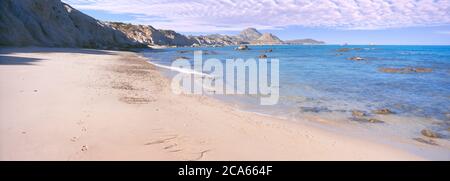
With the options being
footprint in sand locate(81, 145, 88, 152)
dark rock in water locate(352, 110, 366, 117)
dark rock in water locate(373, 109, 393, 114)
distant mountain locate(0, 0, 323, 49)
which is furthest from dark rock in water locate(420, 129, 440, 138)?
distant mountain locate(0, 0, 323, 49)

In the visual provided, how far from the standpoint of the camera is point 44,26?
44.7 meters

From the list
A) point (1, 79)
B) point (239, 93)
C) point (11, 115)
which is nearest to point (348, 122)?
point (239, 93)

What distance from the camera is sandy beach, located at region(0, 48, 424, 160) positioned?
566 centimetres

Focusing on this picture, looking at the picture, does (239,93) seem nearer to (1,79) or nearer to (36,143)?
(1,79)

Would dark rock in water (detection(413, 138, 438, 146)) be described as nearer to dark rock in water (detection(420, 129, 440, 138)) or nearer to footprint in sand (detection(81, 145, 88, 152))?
dark rock in water (detection(420, 129, 440, 138))

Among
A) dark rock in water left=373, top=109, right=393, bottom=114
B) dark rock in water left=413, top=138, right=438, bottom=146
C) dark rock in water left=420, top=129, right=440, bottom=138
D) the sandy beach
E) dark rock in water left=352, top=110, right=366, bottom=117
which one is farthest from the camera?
dark rock in water left=373, top=109, right=393, bottom=114

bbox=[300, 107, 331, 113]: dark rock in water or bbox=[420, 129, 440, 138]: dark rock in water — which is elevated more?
bbox=[300, 107, 331, 113]: dark rock in water

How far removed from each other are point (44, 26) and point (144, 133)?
4462cm

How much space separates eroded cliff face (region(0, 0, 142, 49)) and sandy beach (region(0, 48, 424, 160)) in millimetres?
29781

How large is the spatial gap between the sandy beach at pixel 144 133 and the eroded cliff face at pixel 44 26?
2978cm

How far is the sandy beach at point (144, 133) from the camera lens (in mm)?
5664

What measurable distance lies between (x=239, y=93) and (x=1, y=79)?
860 cm

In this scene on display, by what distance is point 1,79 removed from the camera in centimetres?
1144
